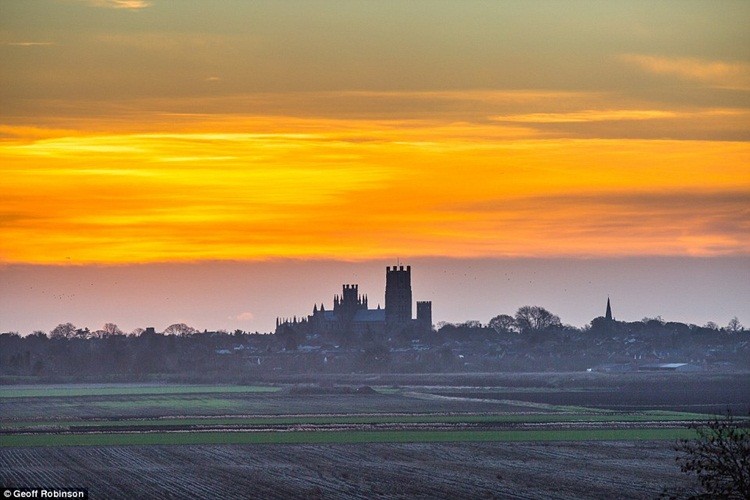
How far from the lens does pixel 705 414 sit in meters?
90.9

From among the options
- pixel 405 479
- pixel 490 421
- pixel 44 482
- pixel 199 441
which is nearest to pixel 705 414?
pixel 490 421

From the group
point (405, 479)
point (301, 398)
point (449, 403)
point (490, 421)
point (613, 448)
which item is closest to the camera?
point (405, 479)

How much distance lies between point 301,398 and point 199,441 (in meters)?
52.8

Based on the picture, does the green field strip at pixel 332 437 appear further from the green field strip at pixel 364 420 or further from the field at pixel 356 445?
the green field strip at pixel 364 420

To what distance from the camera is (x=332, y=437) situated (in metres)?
71.8

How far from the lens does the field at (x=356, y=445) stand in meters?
50.3

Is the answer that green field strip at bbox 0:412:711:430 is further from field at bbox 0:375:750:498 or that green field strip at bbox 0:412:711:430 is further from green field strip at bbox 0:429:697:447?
green field strip at bbox 0:429:697:447

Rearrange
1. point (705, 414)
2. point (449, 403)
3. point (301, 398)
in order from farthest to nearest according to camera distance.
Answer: point (301, 398), point (449, 403), point (705, 414)

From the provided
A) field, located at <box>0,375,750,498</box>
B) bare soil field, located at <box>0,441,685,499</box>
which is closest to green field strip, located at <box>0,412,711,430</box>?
field, located at <box>0,375,750,498</box>

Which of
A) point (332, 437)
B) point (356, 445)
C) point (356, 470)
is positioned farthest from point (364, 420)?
point (356, 470)

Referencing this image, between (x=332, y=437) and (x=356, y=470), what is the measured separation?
16.6 meters

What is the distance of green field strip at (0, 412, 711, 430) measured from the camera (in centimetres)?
8425

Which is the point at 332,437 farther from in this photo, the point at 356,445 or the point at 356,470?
the point at 356,470

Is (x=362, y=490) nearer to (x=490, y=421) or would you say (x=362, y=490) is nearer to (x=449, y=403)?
(x=490, y=421)
